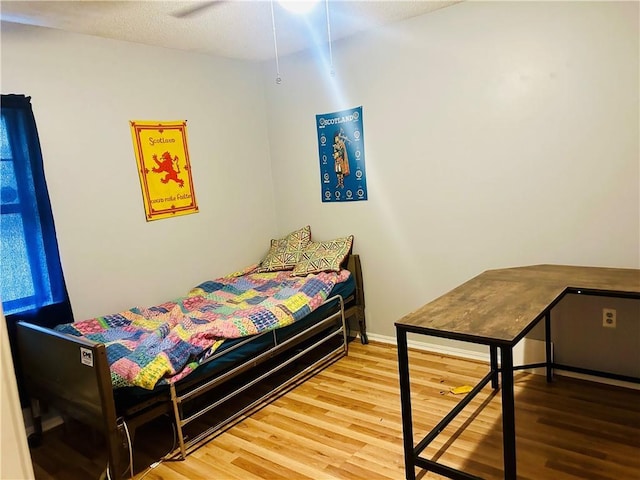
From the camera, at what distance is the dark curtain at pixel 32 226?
2602 mm

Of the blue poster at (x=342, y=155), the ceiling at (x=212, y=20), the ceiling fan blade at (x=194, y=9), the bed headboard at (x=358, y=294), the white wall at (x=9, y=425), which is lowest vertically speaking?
the bed headboard at (x=358, y=294)

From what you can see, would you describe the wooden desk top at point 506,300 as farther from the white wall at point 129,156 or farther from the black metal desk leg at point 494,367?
the white wall at point 129,156

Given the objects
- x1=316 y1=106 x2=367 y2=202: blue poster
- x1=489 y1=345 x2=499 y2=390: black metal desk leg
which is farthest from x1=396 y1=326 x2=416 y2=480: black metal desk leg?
x1=316 y1=106 x2=367 y2=202: blue poster

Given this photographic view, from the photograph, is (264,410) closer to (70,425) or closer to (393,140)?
(70,425)

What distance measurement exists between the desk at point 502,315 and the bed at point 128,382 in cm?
105

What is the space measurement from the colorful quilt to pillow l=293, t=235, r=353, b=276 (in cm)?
8

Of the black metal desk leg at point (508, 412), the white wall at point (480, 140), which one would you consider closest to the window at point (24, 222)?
the white wall at point (480, 140)

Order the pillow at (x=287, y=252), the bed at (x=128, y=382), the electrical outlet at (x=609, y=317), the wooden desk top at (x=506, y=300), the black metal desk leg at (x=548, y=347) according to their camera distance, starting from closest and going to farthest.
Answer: the wooden desk top at (x=506, y=300) < the bed at (x=128, y=382) < the electrical outlet at (x=609, y=317) < the black metal desk leg at (x=548, y=347) < the pillow at (x=287, y=252)

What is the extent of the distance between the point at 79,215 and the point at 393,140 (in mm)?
2208

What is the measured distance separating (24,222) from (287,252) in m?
1.92

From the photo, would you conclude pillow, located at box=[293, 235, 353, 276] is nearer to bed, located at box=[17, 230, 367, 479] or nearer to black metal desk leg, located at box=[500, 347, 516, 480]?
bed, located at box=[17, 230, 367, 479]

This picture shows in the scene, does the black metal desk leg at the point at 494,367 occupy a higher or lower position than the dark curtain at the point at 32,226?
lower

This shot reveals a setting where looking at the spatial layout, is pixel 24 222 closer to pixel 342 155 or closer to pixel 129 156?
pixel 129 156

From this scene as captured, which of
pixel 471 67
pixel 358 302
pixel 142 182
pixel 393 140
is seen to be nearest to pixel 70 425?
pixel 142 182
